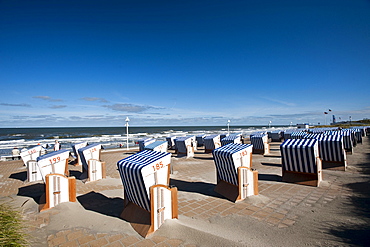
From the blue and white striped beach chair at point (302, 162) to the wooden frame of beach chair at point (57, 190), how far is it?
6632 mm

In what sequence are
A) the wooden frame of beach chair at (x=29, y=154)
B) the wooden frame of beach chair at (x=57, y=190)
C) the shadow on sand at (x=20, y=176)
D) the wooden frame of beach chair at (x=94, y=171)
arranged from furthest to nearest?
the wooden frame of beach chair at (x=29, y=154)
the shadow on sand at (x=20, y=176)
the wooden frame of beach chair at (x=94, y=171)
the wooden frame of beach chair at (x=57, y=190)

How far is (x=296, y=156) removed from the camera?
7191mm

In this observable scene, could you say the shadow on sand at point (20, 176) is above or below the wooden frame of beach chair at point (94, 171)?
below

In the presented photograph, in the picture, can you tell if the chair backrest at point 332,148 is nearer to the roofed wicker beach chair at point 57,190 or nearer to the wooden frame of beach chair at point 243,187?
the wooden frame of beach chair at point 243,187

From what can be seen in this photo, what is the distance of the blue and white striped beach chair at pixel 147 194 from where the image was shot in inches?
157

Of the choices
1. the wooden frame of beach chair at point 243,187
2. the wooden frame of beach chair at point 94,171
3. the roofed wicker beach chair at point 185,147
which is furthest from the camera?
the roofed wicker beach chair at point 185,147

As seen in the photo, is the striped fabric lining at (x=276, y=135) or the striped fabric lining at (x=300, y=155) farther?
the striped fabric lining at (x=276, y=135)

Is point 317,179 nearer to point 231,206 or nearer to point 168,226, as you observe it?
point 231,206

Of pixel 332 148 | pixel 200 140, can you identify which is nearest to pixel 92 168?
pixel 332 148

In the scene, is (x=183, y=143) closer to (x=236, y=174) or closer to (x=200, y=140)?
(x=200, y=140)

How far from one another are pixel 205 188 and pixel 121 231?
11.5ft

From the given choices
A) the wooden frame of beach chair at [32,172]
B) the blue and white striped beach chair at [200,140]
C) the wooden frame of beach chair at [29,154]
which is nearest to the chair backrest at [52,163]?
the wooden frame of beach chair at [32,172]

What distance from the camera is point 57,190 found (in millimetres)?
5387

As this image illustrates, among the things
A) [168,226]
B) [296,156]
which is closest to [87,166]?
[168,226]
